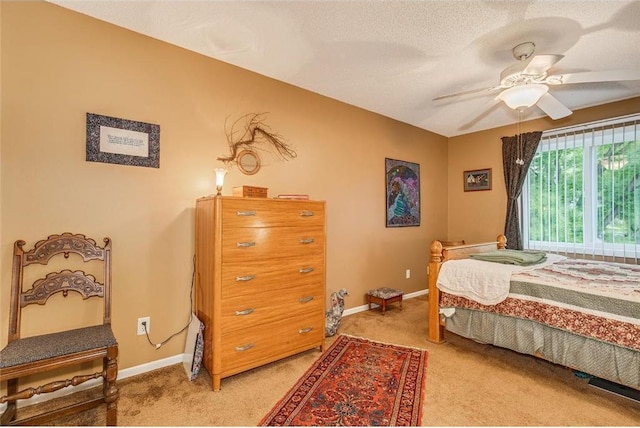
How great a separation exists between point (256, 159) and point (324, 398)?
6.66 feet

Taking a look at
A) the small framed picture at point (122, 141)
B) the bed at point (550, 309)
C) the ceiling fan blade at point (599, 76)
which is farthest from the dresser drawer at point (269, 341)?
the ceiling fan blade at point (599, 76)

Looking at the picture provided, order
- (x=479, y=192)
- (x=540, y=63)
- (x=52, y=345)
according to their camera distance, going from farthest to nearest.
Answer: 1. (x=479, y=192)
2. (x=540, y=63)
3. (x=52, y=345)

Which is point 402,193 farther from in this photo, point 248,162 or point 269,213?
point 269,213

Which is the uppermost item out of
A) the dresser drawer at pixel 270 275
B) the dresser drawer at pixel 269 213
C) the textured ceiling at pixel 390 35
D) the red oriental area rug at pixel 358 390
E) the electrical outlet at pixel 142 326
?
the textured ceiling at pixel 390 35

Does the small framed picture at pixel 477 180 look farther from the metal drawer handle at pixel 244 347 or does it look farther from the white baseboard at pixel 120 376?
the white baseboard at pixel 120 376

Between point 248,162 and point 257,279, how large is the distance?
3.76 ft

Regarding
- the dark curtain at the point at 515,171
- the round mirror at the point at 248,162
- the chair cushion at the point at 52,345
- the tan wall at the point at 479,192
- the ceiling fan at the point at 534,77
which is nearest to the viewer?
the chair cushion at the point at 52,345

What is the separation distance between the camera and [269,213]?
227 cm

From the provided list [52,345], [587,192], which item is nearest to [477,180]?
[587,192]

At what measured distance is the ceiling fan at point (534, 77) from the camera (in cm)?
195

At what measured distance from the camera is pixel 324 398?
75.7 inches

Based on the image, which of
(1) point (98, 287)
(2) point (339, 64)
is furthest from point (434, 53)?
(1) point (98, 287)

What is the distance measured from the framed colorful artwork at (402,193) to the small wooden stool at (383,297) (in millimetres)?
902

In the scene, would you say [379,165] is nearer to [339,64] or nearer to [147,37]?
[339,64]
